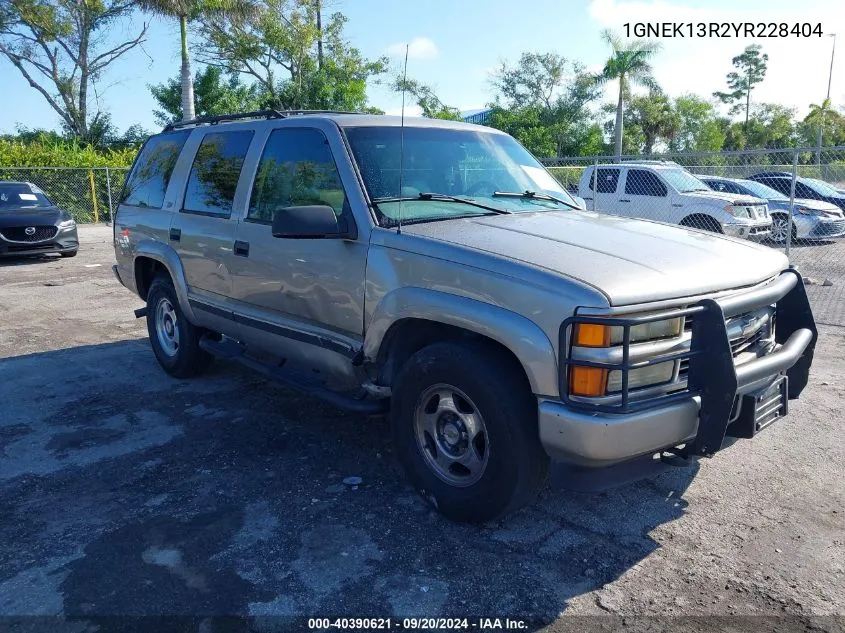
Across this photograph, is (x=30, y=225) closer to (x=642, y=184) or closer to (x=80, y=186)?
(x=80, y=186)

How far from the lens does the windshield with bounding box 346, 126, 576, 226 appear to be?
3.95 metres

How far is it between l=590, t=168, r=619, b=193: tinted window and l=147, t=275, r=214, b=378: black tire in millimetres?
9833

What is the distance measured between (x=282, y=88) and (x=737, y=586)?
1317 inches

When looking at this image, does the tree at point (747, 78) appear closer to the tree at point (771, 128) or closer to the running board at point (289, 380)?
the tree at point (771, 128)

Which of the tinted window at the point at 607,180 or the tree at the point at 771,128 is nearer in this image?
the tinted window at the point at 607,180

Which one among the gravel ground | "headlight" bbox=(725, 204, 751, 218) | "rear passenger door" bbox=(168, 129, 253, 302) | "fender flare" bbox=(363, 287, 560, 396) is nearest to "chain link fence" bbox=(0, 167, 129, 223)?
"headlight" bbox=(725, 204, 751, 218)

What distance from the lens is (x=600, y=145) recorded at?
146 feet

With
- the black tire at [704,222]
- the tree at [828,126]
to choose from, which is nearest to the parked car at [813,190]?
the black tire at [704,222]

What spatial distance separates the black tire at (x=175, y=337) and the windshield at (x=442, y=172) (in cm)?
244

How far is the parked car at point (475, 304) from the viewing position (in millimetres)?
2916

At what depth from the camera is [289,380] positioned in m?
4.41

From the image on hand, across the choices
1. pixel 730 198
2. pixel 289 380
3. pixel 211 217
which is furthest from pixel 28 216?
pixel 730 198

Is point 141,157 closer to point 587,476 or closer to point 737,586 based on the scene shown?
point 587,476

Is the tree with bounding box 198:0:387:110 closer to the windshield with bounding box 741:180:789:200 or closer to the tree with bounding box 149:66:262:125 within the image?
the tree with bounding box 149:66:262:125
